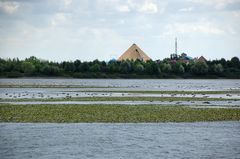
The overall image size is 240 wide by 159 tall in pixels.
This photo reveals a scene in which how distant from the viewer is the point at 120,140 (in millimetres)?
32750

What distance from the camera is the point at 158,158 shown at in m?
27.3

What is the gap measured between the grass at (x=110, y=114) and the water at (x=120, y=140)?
2.67 m

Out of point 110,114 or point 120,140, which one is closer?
point 120,140

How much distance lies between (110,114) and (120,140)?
43.5ft

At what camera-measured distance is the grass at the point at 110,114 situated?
4259 cm

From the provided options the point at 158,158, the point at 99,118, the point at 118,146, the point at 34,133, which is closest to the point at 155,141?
the point at 118,146

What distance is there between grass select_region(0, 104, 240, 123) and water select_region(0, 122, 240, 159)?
105 inches

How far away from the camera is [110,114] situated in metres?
46.0

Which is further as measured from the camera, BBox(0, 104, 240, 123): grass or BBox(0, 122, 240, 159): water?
BBox(0, 104, 240, 123): grass

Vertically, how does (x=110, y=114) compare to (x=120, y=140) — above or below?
above

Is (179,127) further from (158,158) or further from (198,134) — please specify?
(158,158)

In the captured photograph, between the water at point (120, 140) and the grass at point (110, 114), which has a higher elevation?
the grass at point (110, 114)

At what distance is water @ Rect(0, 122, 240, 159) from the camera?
2850cm

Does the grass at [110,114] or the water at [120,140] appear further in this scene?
the grass at [110,114]
